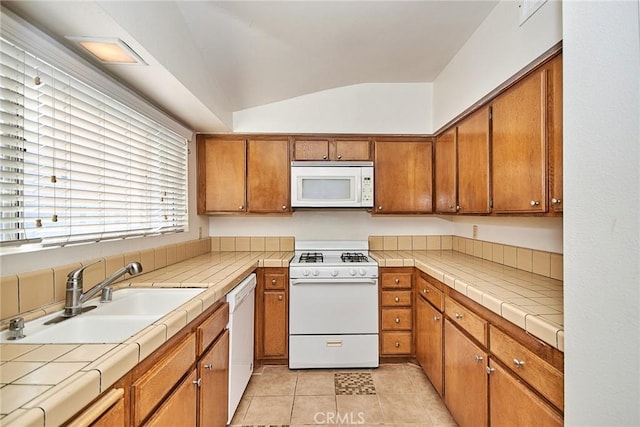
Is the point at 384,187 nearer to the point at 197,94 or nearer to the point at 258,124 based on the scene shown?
the point at 258,124

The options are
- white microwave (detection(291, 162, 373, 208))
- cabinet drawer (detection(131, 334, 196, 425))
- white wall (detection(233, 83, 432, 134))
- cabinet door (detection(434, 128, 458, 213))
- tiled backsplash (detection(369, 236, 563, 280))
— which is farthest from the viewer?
white wall (detection(233, 83, 432, 134))

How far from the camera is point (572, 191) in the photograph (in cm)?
85

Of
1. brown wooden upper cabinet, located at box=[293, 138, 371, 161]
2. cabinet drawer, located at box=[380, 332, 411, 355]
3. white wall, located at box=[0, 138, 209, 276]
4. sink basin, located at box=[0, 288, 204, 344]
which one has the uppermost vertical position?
brown wooden upper cabinet, located at box=[293, 138, 371, 161]

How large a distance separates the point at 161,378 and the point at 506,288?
1.56 metres

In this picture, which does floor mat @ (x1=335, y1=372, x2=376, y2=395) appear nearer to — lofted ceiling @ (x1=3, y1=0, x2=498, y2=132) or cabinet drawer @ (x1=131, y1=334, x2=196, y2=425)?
cabinet drawer @ (x1=131, y1=334, x2=196, y2=425)

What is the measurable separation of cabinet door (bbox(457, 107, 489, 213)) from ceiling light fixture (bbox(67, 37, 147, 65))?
6.39ft

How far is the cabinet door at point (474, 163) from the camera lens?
197cm

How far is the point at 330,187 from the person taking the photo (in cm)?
286

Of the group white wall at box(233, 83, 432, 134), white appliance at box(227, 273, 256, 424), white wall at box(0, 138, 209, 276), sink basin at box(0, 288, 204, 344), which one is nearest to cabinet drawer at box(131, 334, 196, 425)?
sink basin at box(0, 288, 204, 344)

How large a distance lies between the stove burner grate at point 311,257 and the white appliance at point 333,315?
16 cm

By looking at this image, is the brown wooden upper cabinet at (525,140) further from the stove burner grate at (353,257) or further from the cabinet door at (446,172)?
the stove burner grate at (353,257)

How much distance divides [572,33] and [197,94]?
190cm

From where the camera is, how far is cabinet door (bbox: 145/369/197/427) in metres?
1.06

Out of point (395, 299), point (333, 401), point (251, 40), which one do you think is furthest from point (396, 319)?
point (251, 40)
